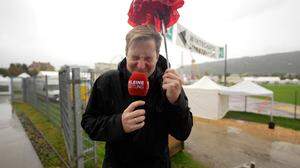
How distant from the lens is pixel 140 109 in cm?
112

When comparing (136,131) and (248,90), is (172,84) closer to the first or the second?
(136,131)

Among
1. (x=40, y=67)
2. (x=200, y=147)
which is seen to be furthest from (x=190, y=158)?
(x=40, y=67)

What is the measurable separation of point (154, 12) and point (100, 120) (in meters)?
0.82

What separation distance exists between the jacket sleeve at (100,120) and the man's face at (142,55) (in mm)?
338

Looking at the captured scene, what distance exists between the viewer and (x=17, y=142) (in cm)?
625

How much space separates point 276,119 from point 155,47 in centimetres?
1251

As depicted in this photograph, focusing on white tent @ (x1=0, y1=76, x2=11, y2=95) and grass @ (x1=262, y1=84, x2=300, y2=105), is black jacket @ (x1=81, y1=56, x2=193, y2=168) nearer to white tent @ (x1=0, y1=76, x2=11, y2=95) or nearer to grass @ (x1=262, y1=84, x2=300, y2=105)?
grass @ (x1=262, y1=84, x2=300, y2=105)

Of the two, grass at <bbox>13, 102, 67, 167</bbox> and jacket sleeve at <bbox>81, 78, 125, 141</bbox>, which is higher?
jacket sleeve at <bbox>81, 78, 125, 141</bbox>

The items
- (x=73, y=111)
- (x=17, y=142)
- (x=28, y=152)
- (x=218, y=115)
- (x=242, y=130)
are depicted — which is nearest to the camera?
(x=73, y=111)

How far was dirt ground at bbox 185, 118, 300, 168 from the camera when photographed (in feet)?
17.7

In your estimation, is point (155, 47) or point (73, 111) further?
point (73, 111)

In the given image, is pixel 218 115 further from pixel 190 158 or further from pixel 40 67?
pixel 40 67

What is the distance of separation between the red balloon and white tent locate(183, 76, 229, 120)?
9845 mm

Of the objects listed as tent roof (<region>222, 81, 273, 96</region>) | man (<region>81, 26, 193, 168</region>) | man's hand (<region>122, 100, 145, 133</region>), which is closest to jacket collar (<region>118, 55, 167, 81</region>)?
man (<region>81, 26, 193, 168</region>)
